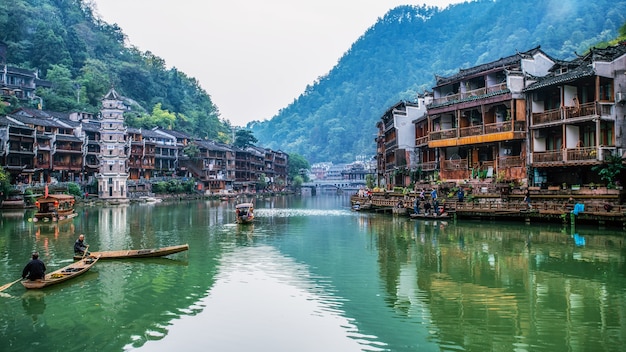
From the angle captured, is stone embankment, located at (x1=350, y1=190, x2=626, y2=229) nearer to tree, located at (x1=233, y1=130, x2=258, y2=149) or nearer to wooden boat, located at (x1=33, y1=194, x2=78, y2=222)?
wooden boat, located at (x1=33, y1=194, x2=78, y2=222)

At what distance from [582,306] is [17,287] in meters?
19.1

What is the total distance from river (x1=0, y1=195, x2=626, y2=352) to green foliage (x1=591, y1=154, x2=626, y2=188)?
14.1 feet

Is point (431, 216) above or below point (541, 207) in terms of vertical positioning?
below

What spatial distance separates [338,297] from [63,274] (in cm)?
1047

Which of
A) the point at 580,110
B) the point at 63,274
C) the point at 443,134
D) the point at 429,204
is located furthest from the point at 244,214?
the point at 580,110

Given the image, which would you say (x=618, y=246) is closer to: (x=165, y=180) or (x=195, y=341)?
(x=195, y=341)

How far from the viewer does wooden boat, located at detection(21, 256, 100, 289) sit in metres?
17.3

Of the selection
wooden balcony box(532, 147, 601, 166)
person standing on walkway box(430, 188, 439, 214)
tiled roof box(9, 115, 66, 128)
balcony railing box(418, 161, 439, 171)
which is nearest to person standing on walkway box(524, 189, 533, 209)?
wooden balcony box(532, 147, 601, 166)

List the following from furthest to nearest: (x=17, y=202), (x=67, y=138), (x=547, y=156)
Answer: (x=67, y=138) → (x=17, y=202) → (x=547, y=156)

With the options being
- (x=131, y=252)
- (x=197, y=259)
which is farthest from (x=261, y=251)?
(x=131, y=252)

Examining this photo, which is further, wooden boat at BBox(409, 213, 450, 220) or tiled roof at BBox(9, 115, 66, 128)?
tiled roof at BBox(9, 115, 66, 128)

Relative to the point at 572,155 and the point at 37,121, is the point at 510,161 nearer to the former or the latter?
the point at 572,155

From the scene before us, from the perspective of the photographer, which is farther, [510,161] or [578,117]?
[510,161]

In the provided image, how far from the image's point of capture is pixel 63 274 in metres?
18.7
